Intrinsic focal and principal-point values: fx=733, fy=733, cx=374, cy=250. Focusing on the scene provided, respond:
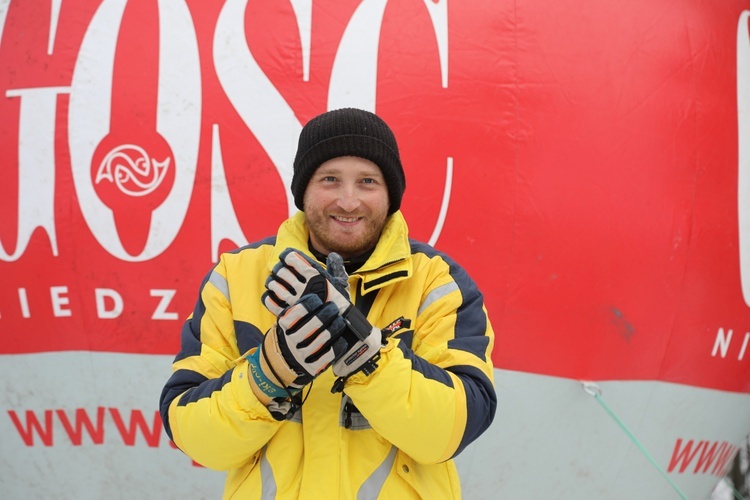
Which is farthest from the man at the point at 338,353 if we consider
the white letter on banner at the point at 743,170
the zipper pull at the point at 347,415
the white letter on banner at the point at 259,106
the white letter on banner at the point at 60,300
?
the white letter on banner at the point at 743,170

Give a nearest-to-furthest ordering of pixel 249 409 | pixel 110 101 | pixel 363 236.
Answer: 1. pixel 249 409
2. pixel 363 236
3. pixel 110 101

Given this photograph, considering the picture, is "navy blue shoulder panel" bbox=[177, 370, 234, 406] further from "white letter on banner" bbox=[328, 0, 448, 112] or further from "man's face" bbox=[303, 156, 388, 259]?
"white letter on banner" bbox=[328, 0, 448, 112]

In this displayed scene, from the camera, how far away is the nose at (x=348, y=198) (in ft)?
6.14

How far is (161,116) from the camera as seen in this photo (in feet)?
9.45

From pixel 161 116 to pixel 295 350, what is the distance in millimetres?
1648

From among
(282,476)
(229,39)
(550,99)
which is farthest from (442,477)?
(229,39)

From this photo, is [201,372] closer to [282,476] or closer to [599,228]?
[282,476]

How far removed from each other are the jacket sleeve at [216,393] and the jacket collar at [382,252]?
7.5 inches

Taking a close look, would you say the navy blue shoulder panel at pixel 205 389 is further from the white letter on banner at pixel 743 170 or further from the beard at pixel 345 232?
the white letter on banner at pixel 743 170

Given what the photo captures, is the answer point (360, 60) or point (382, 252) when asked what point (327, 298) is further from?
point (360, 60)

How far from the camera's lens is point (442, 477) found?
1.87m

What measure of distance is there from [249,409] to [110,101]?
1754 millimetres

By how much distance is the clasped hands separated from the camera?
156cm

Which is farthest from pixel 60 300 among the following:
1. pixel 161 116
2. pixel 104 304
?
pixel 161 116
